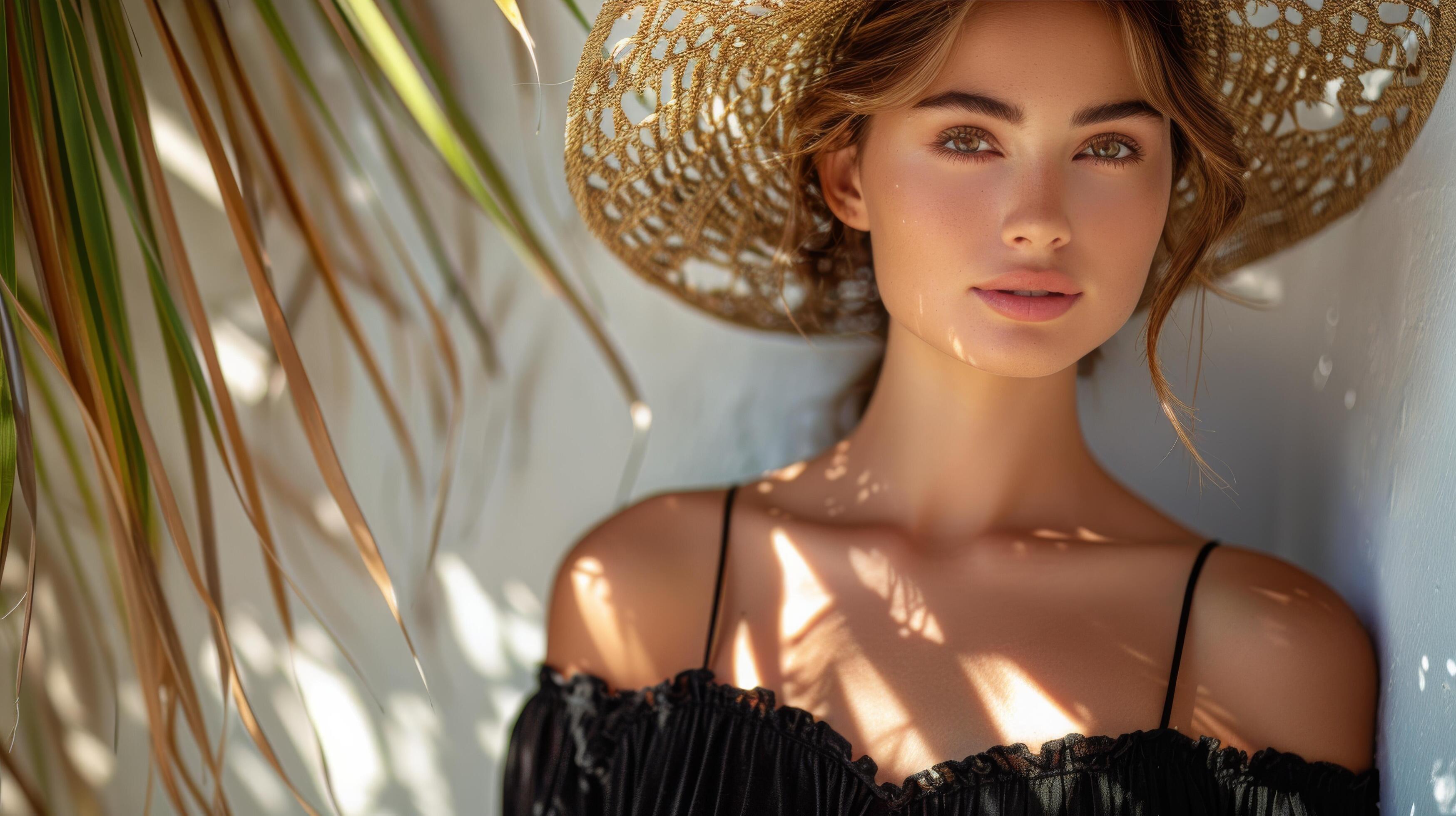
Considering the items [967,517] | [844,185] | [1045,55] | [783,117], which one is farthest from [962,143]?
[967,517]

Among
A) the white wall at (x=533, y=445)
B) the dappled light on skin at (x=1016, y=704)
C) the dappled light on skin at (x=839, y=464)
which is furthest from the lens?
the white wall at (x=533, y=445)

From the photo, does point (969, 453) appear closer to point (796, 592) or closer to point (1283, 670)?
point (796, 592)

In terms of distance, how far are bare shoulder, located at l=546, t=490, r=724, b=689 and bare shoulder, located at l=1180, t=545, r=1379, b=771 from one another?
1.82 ft

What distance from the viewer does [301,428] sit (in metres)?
1.62

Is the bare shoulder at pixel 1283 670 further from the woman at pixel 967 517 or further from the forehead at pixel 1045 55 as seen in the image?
the forehead at pixel 1045 55

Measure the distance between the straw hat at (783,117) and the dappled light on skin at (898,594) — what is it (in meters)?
0.33

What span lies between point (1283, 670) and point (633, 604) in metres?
0.71

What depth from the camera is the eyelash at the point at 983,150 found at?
111cm

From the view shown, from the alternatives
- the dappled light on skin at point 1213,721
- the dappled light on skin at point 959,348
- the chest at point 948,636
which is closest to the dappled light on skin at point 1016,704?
the chest at point 948,636

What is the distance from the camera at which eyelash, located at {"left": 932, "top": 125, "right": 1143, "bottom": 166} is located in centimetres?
111

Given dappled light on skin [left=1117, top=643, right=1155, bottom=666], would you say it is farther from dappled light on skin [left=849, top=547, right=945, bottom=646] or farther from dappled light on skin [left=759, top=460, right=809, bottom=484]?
dappled light on skin [left=759, top=460, right=809, bottom=484]

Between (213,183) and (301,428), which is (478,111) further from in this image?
(301,428)

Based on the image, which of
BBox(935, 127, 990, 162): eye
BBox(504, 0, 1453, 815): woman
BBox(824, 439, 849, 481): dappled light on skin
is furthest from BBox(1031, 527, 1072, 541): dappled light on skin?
BBox(935, 127, 990, 162): eye

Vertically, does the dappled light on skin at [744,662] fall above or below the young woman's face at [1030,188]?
below
